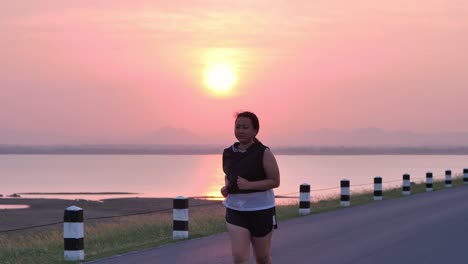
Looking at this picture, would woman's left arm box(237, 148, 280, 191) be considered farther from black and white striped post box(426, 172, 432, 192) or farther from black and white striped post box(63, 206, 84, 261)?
black and white striped post box(426, 172, 432, 192)

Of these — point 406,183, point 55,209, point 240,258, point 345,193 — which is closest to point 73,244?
point 240,258

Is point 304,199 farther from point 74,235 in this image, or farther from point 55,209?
point 55,209

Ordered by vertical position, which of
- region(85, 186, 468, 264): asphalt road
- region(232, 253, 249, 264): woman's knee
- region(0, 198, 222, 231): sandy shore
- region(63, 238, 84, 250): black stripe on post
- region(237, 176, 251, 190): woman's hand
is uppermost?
region(237, 176, 251, 190): woman's hand

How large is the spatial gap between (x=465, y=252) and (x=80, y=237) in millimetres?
5765

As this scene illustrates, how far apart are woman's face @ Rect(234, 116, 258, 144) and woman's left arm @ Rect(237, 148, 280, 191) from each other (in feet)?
0.69

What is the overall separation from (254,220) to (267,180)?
1.30 ft

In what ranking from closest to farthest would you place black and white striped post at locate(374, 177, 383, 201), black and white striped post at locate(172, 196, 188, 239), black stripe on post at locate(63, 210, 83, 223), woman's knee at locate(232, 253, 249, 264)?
woman's knee at locate(232, 253, 249, 264), black stripe on post at locate(63, 210, 83, 223), black and white striped post at locate(172, 196, 188, 239), black and white striped post at locate(374, 177, 383, 201)

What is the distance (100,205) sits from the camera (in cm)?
5422

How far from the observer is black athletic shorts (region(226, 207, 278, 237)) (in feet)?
25.8

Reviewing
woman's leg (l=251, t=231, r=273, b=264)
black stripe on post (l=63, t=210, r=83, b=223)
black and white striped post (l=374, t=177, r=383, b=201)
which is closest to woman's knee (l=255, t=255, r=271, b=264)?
woman's leg (l=251, t=231, r=273, b=264)

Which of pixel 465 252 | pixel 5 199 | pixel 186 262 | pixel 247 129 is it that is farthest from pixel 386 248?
pixel 5 199

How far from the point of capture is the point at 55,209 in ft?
166

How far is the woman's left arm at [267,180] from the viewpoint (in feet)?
25.4

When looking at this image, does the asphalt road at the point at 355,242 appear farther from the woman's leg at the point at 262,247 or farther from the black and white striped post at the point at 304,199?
the woman's leg at the point at 262,247
